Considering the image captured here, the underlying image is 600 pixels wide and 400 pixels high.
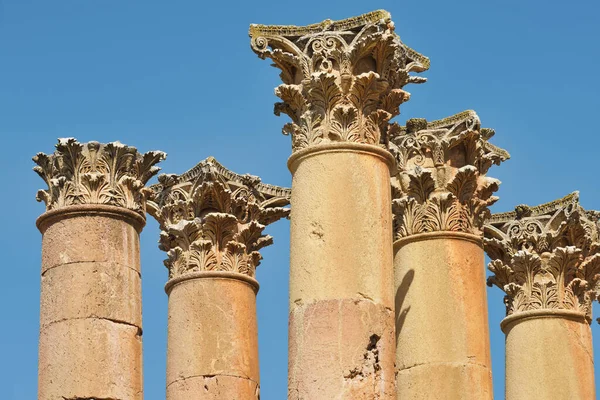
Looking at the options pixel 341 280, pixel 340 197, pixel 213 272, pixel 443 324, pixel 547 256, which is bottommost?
pixel 341 280

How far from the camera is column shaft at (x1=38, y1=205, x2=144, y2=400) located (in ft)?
103

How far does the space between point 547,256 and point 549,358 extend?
2.44 meters

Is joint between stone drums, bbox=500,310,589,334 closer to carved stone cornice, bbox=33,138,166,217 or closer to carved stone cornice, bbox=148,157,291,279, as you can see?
carved stone cornice, bbox=148,157,291,279

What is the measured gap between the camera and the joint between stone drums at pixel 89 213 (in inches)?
1296

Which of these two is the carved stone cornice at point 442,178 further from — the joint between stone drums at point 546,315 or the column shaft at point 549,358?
the column shaft at point 549,358

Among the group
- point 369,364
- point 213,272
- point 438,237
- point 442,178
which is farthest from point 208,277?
point 369,364

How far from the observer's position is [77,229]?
107ft

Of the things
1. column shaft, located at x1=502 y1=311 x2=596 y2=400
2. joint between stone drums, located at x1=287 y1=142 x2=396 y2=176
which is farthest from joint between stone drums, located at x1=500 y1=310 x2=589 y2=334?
joint between stone drums, located at x1=287 y1=142 x2=396 y2=176

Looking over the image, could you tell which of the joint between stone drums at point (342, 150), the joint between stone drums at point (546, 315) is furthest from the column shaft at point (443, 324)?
the joint between stone drums at point (546, 315)

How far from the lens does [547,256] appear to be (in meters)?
40.9

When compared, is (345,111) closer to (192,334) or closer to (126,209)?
(126,209)

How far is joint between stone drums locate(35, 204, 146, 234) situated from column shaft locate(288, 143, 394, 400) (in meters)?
5.14

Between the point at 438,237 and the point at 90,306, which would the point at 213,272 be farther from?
the point at 90,306

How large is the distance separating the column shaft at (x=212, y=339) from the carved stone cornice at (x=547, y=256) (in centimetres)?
632
